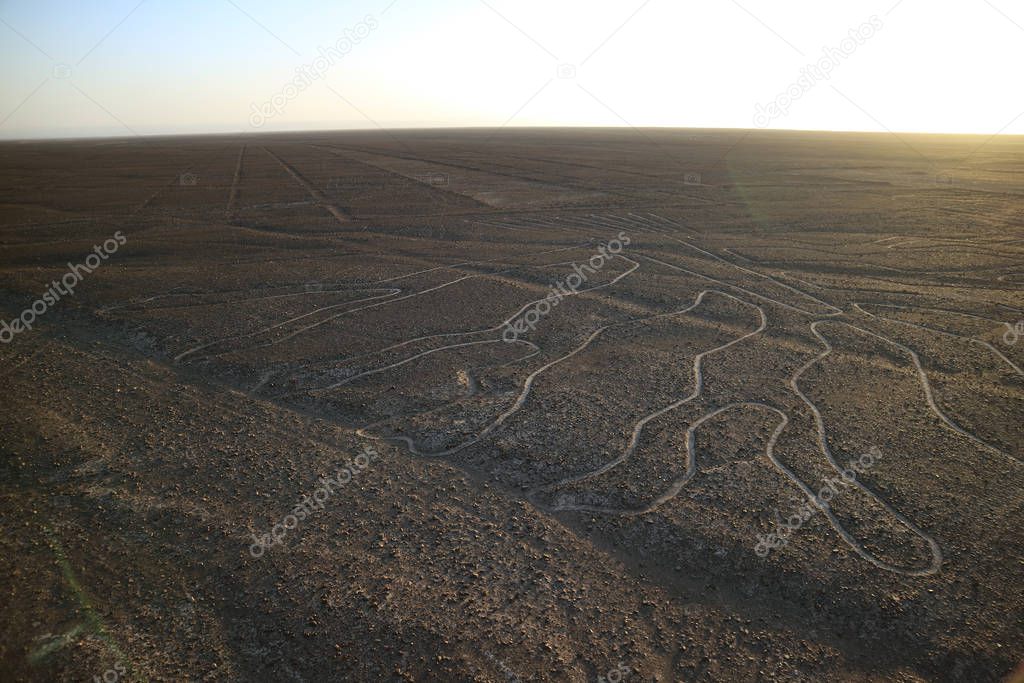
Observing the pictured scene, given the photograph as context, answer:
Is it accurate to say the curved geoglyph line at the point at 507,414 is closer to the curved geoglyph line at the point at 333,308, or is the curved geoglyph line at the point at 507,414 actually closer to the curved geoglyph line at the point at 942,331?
the curved geoglyph line at the point at 942,331

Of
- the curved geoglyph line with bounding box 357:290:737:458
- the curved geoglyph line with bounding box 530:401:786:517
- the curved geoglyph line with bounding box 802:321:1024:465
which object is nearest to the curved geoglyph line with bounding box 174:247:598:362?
the curved geoglyph line with bounding box 357:290:737:458

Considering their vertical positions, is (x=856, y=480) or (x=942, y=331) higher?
(x=942, y=331)

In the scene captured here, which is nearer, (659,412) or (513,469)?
(513,469)

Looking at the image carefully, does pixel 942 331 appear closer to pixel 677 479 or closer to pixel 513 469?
pixel 677 479

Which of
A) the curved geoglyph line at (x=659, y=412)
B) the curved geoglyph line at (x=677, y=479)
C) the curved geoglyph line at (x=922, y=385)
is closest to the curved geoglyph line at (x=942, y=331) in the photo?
the curved geoglyph line at (x=922, y=385)

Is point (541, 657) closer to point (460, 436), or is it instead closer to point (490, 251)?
point (460, 436)

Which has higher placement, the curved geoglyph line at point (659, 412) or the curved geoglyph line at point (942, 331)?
the curved geoglyph line at point (942, 331)

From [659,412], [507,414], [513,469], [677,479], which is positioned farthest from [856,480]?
[507,414]

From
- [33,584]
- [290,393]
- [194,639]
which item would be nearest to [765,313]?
[290,393]
